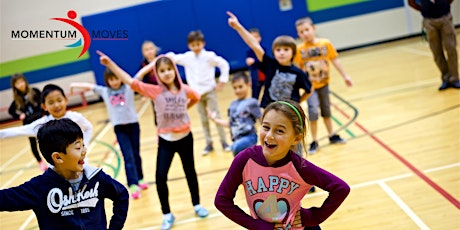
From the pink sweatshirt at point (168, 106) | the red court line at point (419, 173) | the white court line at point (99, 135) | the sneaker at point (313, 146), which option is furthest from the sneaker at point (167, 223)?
the red court line at point (419, 173)

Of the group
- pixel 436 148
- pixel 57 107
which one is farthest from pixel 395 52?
pixel 57 107

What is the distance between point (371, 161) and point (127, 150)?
9.17 feet

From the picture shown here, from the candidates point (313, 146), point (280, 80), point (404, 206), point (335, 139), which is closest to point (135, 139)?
point (280, 80)

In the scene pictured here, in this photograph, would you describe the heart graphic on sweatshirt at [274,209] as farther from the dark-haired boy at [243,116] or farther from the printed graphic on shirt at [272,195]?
the dark-haired boy at [243,116]

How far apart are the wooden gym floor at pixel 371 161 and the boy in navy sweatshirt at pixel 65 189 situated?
7.63ft

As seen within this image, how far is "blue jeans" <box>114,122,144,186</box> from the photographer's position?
5.80 metres

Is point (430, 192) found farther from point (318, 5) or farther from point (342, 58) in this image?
point (318, 5)

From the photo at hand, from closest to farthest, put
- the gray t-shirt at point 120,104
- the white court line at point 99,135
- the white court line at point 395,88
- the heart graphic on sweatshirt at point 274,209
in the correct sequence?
1. the heart graphic on sweatshirt at point 274,209
2. the white court line at point 99,135
3. the gray t-shirt at point 120,104
4. the white court line at point 395,88

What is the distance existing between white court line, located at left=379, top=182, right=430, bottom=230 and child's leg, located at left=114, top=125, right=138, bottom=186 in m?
2.74

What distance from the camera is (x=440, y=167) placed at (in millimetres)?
5215

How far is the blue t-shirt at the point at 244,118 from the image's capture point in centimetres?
497

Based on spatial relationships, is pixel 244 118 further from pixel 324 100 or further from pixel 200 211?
pixel 324 100

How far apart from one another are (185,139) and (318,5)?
10.1 meters

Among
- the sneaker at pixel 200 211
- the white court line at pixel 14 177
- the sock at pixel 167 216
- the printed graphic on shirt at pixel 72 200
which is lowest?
the sneaker at pixel 200 211
